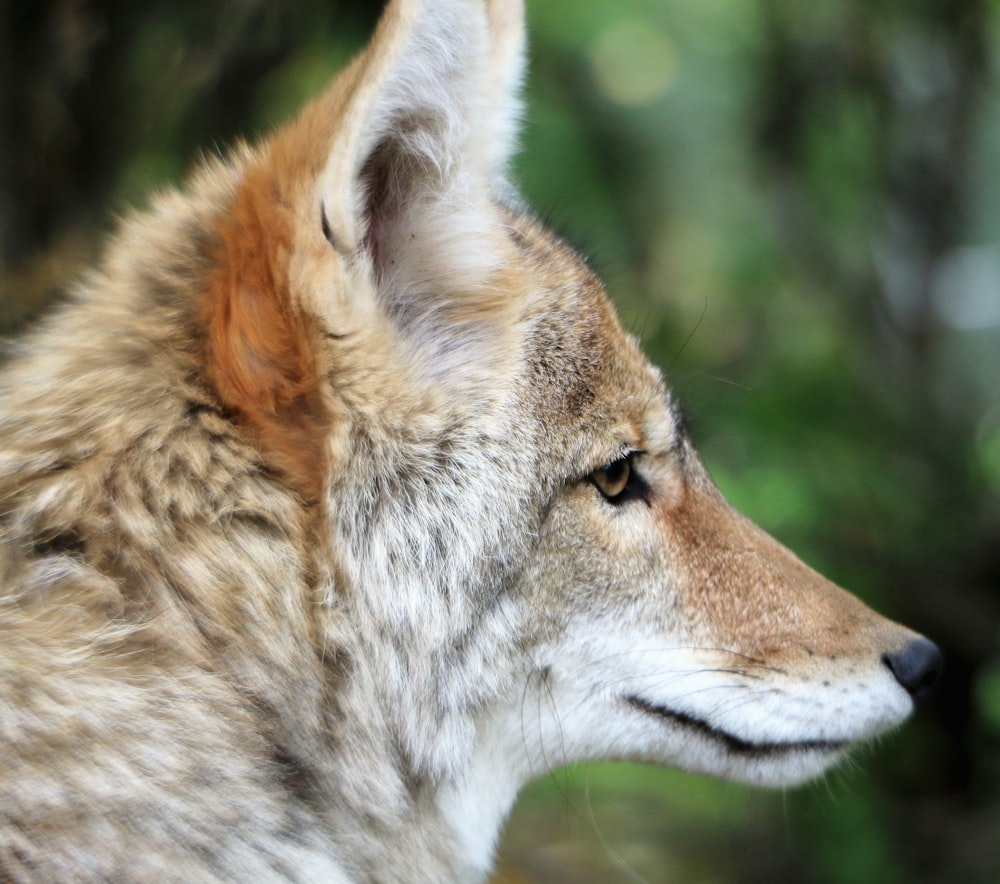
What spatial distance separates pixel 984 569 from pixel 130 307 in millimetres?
4403

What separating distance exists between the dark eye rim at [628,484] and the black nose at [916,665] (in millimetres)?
712

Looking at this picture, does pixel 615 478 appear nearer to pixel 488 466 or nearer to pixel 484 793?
pixel 488 466

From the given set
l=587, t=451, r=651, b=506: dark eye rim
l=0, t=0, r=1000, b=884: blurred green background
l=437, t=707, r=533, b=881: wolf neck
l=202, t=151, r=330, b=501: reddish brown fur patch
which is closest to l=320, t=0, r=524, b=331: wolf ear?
l=202, t=151, r=330, b=501: reddish brown fur patch

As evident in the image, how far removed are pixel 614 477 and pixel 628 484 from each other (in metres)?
0.06

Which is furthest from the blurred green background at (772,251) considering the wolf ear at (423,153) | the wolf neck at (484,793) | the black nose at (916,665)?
the wolf neck at (484,793)

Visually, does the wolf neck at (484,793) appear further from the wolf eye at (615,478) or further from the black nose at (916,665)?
the black nose at (916,665)

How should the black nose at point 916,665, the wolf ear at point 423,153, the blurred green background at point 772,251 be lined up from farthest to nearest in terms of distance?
the blurred green background at point 772,251 → the black nose at point 916,665 → the wolf ear at point 423,153

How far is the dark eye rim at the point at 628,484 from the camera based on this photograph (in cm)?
235

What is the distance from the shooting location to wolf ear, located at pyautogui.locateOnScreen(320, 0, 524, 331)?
185cm

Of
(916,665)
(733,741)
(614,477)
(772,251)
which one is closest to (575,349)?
(614,477)

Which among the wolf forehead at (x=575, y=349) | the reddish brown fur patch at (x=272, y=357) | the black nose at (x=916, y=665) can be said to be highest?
the reddish brown fur patch at (x=272, y=357)

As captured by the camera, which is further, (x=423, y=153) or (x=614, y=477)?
(x=614, y=477)

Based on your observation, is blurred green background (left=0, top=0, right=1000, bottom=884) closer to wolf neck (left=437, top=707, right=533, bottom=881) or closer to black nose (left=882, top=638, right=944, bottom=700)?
black nose (left=882, top=638, right=944, bottom=700)

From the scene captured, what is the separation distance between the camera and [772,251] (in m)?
5.99
